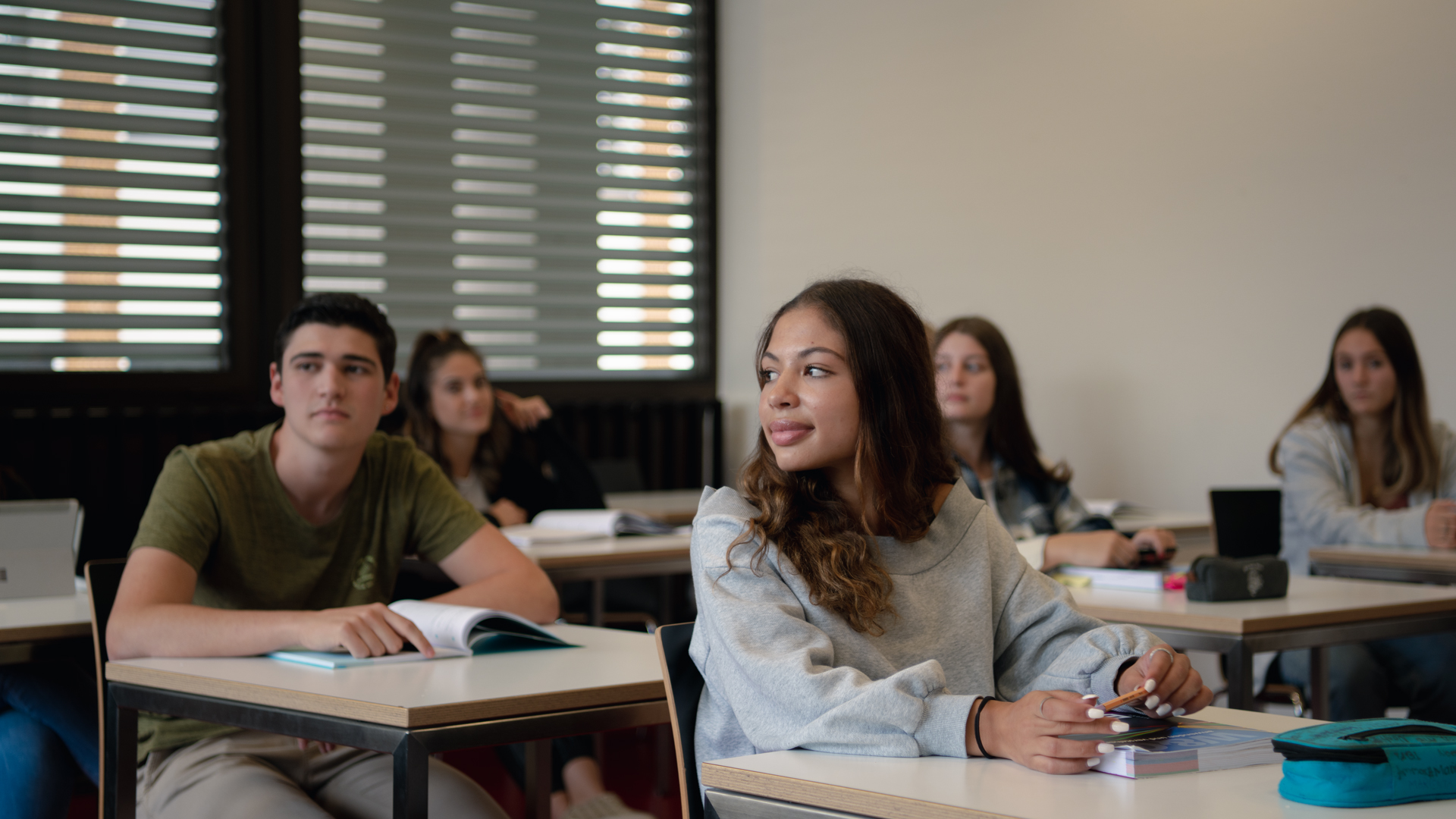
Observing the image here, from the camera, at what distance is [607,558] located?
308 centimetres

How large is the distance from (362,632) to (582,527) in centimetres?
166

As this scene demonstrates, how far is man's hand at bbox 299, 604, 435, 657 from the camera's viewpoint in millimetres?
1755

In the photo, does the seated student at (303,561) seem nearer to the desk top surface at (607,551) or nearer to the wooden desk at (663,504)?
the desk top surface at (607,551)

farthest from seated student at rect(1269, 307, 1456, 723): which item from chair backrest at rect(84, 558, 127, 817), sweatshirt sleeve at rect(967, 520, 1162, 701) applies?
chair backrest at rect(84, 558, 127, 817)

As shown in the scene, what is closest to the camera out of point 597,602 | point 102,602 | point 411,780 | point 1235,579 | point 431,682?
point 411,780

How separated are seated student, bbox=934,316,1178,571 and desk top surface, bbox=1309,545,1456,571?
362 millimetres

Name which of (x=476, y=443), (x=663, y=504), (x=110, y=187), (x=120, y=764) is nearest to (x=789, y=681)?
(x=120, y=764)

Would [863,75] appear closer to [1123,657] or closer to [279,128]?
[279,128]

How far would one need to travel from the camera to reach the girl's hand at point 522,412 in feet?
13.9

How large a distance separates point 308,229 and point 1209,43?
133 inches

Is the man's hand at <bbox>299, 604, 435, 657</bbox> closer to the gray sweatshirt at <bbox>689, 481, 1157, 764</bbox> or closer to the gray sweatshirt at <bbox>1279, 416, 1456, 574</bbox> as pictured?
the gray sweatshirt at <bbox>689, 481, 1157, 764</bbox>

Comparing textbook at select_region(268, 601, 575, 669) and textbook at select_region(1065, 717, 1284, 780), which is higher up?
textbook at select_region(1065, 717, 1284, 780)

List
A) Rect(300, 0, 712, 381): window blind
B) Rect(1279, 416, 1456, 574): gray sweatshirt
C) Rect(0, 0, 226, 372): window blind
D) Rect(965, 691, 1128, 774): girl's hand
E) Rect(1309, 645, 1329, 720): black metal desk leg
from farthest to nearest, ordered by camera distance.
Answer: Rect(300, 0, 712, 381): window blind
Rect(0, 0, 226, 372): window blind
Rect(1279, 416, 1456, 574): gray sweatshirt
Rect(1309, 645, 1329, 720): black metal desk leg
Rect(965, 691, 1128, 774): girl's hand

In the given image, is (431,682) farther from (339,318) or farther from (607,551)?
(607,551)
